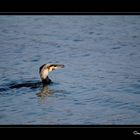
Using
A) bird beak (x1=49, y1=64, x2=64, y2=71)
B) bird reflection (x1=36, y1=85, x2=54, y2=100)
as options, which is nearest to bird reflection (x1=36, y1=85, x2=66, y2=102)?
bird reflection (x1=36, y1=85, x2=54, y2=100)

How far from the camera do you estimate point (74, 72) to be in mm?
7855

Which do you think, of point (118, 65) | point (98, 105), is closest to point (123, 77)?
point (118, 65)

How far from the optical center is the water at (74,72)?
639 centimetres

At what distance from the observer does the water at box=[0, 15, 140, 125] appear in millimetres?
6395

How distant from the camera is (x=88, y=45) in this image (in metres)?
9.26
